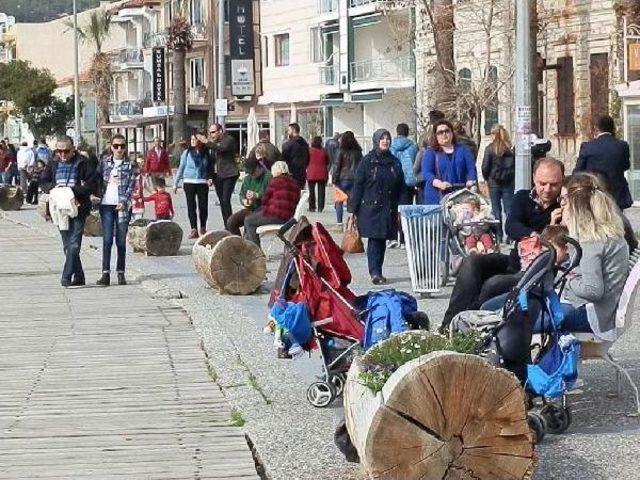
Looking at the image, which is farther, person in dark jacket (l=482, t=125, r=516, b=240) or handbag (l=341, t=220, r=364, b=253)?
person in dark jacket (l=482, t=125, r=516, b=240)

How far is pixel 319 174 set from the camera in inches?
1248

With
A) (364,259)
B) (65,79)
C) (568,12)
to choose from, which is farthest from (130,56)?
(364,259)

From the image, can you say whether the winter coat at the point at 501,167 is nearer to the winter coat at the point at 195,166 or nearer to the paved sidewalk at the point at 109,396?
the winter coat at the point at 195,166

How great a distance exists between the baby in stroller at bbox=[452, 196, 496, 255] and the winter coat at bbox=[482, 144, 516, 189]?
19.4 ft

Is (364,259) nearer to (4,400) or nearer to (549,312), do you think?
(4,400)

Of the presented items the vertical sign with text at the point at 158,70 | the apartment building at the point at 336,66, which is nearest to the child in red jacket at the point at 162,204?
the apartment building at the point at 336,66

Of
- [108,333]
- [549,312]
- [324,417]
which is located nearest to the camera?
[549,312]

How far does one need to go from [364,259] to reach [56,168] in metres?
4.19

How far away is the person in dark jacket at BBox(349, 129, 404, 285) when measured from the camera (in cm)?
1666

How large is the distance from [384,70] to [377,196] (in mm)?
37749

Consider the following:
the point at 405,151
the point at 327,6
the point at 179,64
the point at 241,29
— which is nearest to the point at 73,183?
the point at 405,151

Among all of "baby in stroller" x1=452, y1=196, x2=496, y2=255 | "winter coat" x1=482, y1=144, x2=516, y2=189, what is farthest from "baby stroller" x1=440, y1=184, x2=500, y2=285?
"winter coat" x1=482, y1=144, x2=516, y2=189

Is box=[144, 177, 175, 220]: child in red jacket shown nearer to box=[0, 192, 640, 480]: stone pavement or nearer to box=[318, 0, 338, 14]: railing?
box=[0, 192, 640, 480]: stone pavement

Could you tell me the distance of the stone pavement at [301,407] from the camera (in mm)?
7809
